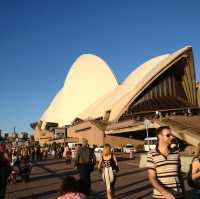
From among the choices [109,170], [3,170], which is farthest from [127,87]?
[3,170]

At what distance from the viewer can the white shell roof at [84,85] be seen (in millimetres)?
76812

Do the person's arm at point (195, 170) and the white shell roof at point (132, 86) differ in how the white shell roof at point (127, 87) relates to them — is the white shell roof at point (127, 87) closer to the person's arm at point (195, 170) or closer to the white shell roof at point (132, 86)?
the white shell roof at point (132, 86)

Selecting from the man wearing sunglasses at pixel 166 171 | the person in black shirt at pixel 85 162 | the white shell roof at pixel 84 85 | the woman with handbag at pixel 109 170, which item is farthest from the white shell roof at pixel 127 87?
the man wearing sunglasses at pixel 166 171

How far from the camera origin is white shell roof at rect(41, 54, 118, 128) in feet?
252

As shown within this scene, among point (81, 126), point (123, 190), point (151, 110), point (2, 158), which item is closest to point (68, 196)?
point (2, 158)

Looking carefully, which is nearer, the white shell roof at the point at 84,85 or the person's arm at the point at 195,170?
the person's arm at the point at 195,170

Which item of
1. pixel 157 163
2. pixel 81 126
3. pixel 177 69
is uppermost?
pixel 177 69

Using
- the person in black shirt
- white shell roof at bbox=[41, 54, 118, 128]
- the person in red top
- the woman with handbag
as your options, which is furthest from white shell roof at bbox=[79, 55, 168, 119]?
the person in red top

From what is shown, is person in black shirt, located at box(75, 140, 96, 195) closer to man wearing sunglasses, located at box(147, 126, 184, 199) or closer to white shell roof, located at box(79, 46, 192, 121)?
man wearing sunglasses, located at box(147, 126, 184, 199)

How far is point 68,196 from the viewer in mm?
3543

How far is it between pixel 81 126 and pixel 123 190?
53355mm

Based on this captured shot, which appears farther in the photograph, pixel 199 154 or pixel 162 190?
pixel 199 154

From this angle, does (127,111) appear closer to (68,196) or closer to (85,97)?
(85,97)

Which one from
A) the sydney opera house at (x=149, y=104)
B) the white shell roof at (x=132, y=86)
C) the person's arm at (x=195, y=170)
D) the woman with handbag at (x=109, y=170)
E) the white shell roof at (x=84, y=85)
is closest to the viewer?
the person's arm at (x=195, y=170)
